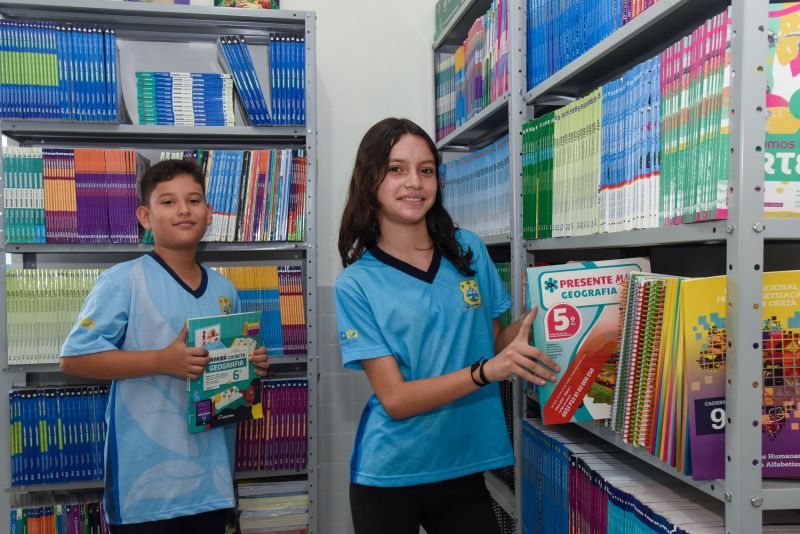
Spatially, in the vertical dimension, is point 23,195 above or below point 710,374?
above

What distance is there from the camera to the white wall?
2.75 meters

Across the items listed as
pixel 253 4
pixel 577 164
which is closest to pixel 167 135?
pixel 253 4

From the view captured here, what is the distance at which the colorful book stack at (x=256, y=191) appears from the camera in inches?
89.8

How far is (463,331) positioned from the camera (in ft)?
4.64

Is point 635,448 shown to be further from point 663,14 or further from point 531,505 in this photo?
point 663,14

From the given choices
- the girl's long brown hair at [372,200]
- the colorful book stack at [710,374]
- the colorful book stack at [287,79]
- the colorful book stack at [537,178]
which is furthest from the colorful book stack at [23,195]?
the colorful book stack at [710,374]

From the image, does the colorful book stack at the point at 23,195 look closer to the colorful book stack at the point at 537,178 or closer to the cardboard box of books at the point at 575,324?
the colorful book stack at the point at 537,178

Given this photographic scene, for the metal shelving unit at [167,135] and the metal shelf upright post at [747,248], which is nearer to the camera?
the metal shelf upright post at [747,248]

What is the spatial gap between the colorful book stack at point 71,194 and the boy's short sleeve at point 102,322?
2.07 ft

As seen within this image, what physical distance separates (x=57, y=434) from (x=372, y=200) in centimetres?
164

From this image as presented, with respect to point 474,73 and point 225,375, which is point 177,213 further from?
point 474,73

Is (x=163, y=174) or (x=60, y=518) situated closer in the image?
Answer: (x=163, y=174)

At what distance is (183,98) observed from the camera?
2268mm

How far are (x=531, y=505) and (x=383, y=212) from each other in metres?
0.99
